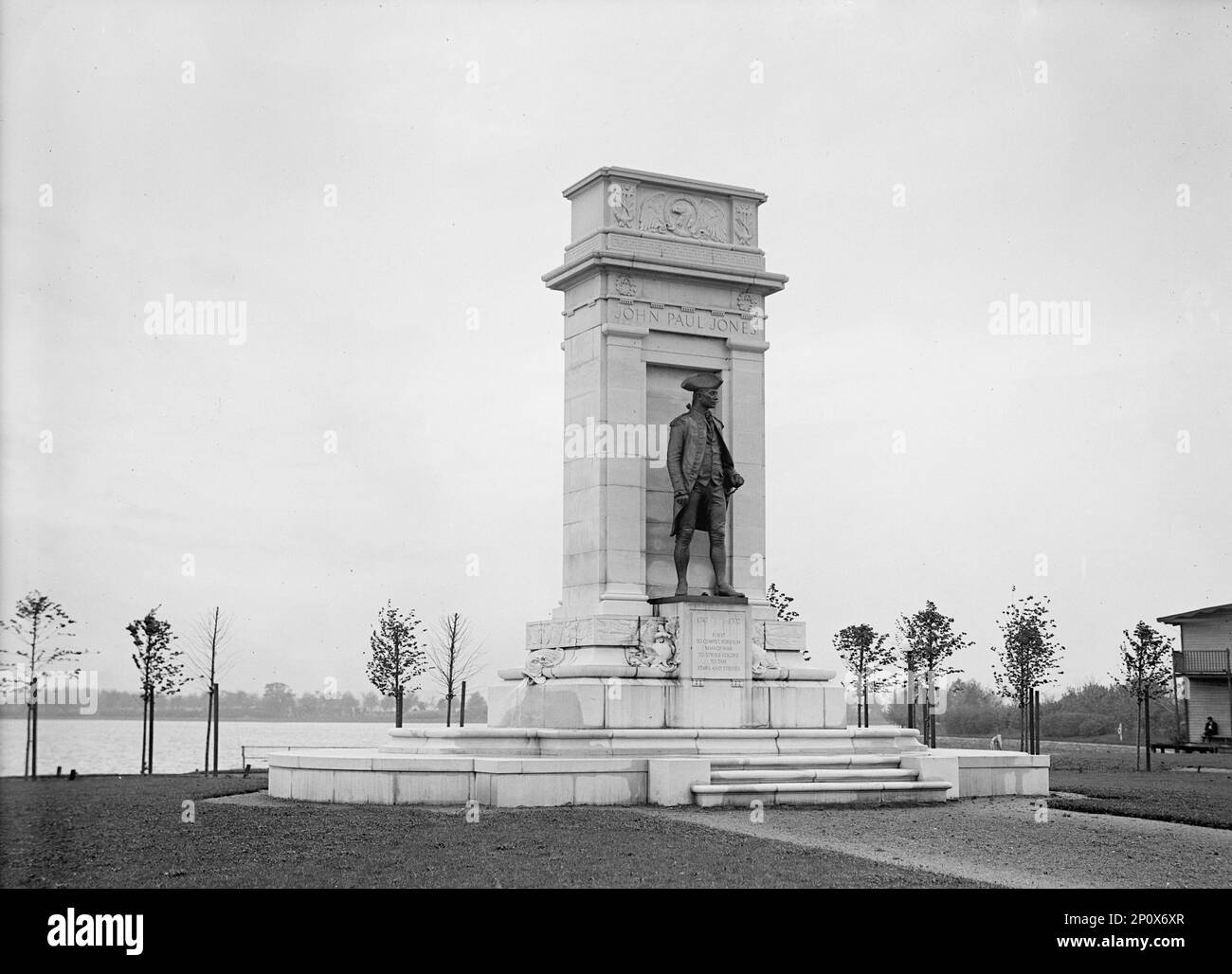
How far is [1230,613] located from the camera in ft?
181

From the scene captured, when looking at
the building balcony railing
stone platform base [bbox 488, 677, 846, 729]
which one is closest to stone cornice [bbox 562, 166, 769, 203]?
stone platform base [bbox 488, 677, 846, 729]

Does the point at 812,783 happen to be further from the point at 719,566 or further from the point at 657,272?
the point at 657,272

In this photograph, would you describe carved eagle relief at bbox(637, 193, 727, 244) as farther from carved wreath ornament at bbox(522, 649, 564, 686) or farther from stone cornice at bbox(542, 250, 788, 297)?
carved wreath ornament at bbox(522, 649, 564, 686)

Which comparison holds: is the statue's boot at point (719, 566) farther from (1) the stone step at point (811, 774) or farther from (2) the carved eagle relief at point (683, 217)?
(2) the carved eagle relief at point (683, 217)

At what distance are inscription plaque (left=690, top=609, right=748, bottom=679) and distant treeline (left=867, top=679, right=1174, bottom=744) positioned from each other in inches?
1612

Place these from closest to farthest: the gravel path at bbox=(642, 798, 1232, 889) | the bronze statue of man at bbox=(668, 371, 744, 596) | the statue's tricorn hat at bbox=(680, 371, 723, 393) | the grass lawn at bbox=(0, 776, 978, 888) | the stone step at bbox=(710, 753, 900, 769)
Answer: the grass lawn at bbox=(0, 776, 978, 888), the gravel path at bbox=(642, 798, 1232, 889), the stone step at bbox=(710, 753, 900, 769), the bronze statue of man at bbox=(668, 371, 744, 596), the statue's tricorn hat at bbox=(680, 371, 723, 393)

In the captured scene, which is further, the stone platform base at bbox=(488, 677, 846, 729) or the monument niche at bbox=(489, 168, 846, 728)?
the monument niche at bbox=(489, 168, 846, 728)

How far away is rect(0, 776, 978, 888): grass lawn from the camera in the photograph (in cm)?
1475

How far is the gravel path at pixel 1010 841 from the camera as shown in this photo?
15867 millimetres

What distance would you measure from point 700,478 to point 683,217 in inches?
192
